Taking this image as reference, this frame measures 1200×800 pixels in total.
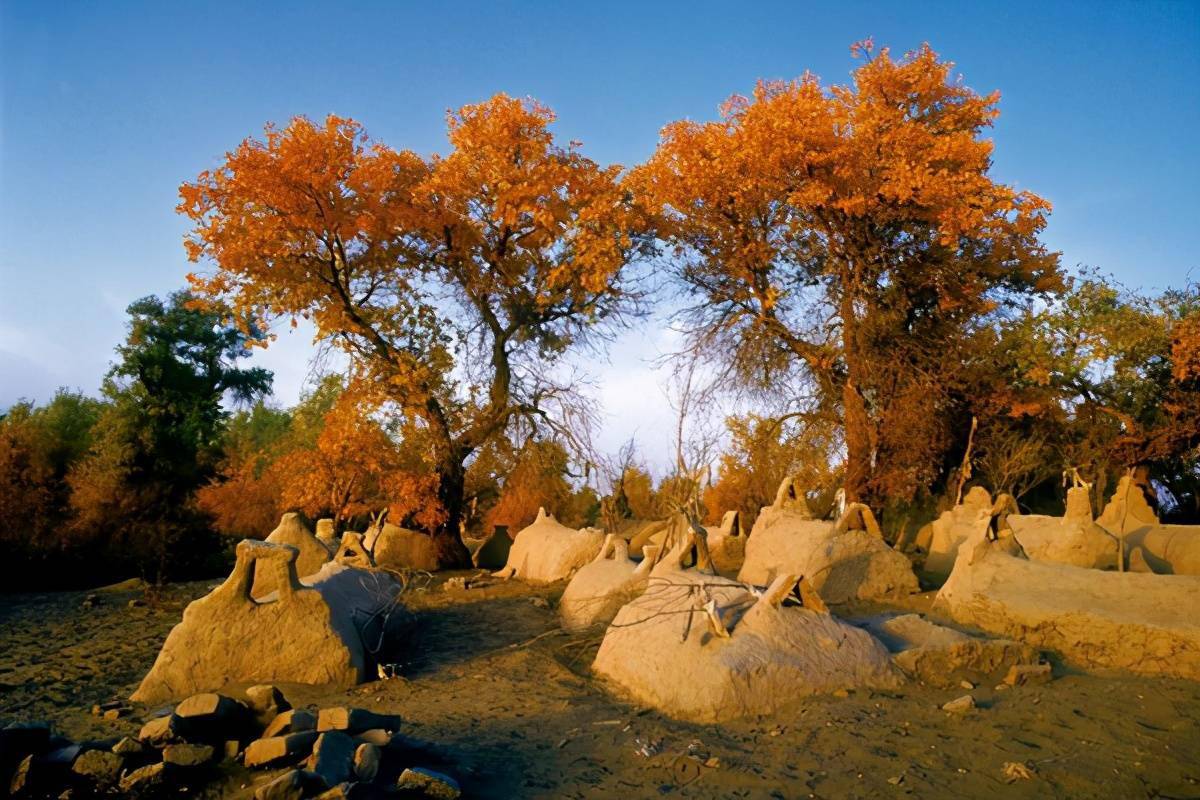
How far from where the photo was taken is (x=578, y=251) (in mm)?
15188

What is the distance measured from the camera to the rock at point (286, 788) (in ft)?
13.2

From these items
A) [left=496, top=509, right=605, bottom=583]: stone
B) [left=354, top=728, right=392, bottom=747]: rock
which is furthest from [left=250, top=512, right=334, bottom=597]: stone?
[left=354, top=728, right=392, bottom=747]: rock

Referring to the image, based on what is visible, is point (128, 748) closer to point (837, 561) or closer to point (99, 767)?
point (99, 767)

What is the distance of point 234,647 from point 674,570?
3.75 m

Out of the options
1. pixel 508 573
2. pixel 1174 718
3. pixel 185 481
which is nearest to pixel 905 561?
pixel 1174 718

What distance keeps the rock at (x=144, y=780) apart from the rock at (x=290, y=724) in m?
0.61

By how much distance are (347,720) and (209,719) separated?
755 mm

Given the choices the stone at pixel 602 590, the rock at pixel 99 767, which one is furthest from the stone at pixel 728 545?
the rock at pixel 99 767

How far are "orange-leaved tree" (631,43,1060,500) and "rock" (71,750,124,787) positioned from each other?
13.2 meters

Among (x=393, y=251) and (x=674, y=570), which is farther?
(x=393, y=251)

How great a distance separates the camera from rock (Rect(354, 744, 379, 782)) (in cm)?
436

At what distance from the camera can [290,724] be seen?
4.88 metres

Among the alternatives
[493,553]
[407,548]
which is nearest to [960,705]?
[407,548]

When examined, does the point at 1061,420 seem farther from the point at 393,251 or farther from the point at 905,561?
the point at 393,251
